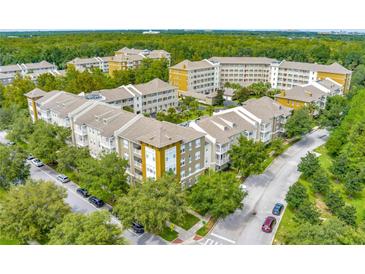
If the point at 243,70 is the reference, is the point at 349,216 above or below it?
below

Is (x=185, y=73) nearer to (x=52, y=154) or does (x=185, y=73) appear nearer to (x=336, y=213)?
(x=52, y=154)

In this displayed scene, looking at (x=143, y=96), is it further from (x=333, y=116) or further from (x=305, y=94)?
(x=333, y=116)

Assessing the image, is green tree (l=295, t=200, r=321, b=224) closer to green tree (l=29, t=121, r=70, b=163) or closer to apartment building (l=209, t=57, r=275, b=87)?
green tree (l=29, t=121, r=70, b=163)

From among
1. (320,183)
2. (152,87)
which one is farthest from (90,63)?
(320,183)

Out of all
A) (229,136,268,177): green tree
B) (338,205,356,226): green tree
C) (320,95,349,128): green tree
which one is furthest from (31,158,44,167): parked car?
(320,95,349,128): green tree

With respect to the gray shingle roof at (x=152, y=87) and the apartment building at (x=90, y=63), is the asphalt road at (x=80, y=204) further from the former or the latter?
the apartment building at (x=90, y=63)

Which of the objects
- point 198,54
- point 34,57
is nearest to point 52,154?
point 198,54

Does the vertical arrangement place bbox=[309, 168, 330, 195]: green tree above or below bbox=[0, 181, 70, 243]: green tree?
below
